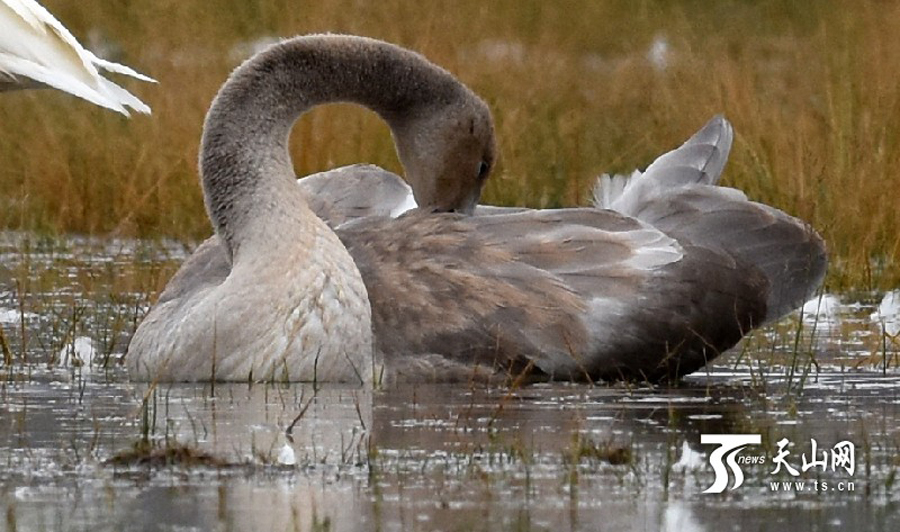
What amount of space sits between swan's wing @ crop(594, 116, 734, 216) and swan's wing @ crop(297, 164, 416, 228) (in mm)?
803

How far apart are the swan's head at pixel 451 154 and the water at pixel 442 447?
1.12 meters

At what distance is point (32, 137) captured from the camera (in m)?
14.6

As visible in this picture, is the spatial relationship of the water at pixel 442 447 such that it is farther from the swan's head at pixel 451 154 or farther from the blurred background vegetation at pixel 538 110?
the blurred background vegetation at pixel 538 110

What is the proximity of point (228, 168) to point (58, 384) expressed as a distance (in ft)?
4.32

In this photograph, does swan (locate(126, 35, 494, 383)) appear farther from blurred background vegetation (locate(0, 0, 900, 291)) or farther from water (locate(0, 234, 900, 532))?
blurred background vegetation (locate(0, 0, 900, 291))

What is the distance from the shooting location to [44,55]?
8922 millimetres

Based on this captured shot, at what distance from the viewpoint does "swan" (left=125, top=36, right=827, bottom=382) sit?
27.3ft

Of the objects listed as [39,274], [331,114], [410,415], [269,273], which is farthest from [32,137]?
[410,415]

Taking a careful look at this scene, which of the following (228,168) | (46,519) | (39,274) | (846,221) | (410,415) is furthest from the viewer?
(846,221)

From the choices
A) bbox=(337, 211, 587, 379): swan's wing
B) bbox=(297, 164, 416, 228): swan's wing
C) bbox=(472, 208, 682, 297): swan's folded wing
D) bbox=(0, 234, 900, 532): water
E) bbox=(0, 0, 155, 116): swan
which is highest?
bbox=(0, 0, 155, 116): swan

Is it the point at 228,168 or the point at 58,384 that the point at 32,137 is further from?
the point at 58,384

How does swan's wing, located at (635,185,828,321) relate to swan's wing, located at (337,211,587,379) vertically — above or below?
above

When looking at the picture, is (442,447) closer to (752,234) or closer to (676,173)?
(752,234)

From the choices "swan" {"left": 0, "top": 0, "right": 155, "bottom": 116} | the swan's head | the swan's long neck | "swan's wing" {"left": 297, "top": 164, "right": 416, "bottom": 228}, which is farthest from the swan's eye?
"swan" {"left": 0, "top": 0, "right": 155, "bottom": 116}
